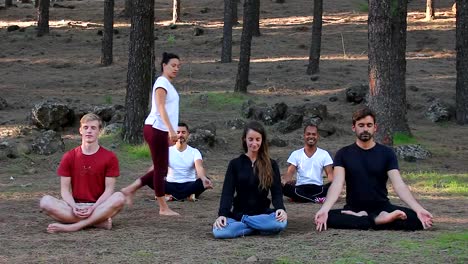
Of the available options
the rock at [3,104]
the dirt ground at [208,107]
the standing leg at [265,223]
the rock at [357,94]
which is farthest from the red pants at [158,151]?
the rock at [357,94]

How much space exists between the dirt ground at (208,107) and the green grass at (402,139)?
308mm

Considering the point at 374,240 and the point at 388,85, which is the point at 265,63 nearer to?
the point at 388,85

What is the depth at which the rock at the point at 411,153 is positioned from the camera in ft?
46.7

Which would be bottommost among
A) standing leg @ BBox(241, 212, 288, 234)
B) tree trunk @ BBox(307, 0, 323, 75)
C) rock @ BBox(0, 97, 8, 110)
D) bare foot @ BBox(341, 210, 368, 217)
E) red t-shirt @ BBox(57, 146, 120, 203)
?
standing leg @ BBox(241, 212, 288, 234)

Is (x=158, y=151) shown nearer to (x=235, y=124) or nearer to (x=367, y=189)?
(x=367, y=189)

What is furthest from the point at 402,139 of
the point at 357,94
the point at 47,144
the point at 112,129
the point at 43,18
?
the point at 43,18

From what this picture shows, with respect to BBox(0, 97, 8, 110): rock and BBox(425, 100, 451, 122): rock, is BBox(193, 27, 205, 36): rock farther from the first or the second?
BBox(425, 100, 451, 122): rock

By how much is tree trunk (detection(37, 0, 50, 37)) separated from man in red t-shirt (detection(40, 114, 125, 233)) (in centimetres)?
2502

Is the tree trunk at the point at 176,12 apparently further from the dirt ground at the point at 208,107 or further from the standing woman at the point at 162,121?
the standing woman at the point at 162,121

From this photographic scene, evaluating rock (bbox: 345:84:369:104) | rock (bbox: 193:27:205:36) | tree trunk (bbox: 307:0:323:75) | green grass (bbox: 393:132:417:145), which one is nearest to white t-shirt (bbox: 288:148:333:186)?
green grass (bbox: 393:132:417:145)

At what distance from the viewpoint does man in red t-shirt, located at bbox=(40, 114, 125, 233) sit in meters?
8.16

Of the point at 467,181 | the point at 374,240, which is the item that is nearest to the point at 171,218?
the point at 374,240

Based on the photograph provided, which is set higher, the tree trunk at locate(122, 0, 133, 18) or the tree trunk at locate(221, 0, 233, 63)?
the tree trunk at locate(122, 0, 133, 18)

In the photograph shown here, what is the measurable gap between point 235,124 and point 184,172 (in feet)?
23.2
